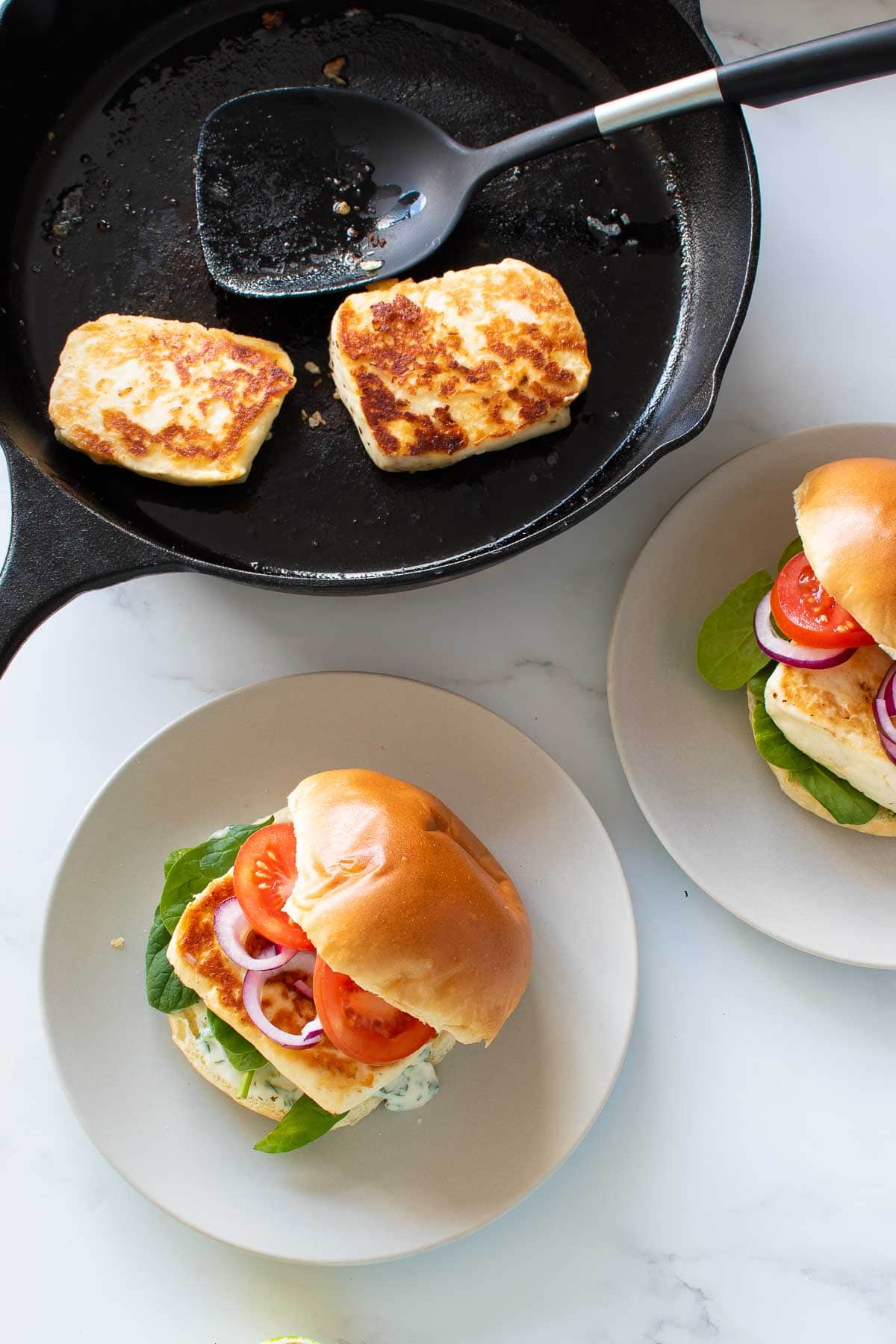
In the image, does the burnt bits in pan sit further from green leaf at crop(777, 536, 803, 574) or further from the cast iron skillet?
green leaf at crop(777, 536, 803, 574)

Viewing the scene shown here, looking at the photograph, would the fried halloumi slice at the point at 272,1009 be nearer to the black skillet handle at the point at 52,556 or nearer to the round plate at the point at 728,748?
the black skillet handle at the point at 52,556

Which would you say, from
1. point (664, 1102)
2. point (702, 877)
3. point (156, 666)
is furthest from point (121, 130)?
point (664, 1102)

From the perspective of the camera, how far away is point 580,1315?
101 inches

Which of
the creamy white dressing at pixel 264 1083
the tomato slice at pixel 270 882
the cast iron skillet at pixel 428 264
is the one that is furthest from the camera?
the cast iron skillet at pixel 428 264

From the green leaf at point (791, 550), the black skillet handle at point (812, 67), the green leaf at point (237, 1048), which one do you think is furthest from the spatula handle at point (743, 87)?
the green leaf at point (237, 1048)

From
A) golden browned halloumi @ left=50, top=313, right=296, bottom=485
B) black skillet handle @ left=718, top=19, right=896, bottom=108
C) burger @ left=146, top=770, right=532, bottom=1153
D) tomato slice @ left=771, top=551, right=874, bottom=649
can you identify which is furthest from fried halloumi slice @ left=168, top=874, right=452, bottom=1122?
black skillet handle @ left=718, top=19, right=896, bottom=108

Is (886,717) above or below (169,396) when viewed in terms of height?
below

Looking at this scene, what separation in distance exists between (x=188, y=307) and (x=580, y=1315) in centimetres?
241

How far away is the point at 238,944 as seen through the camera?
2.28 meters

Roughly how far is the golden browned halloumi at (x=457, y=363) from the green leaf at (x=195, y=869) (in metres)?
0.86

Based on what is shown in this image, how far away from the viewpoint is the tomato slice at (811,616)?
7.76 ft

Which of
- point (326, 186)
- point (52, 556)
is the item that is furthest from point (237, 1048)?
point (326, 186)

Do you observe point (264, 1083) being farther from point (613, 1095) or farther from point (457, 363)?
point (457, 363)

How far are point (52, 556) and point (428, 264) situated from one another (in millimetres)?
1100
